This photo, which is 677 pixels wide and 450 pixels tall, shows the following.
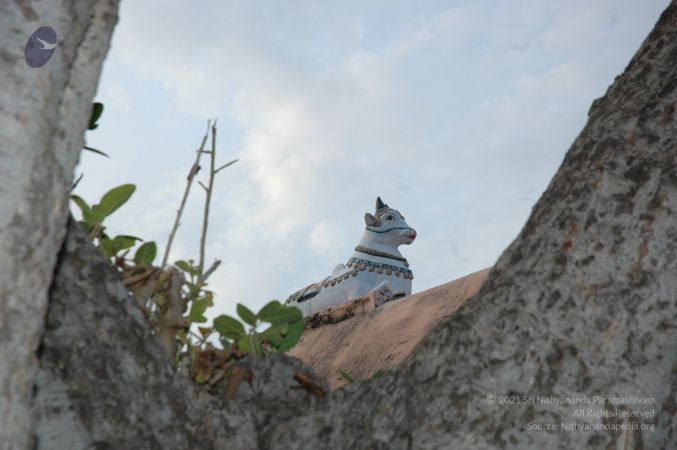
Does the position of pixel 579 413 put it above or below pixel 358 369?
below

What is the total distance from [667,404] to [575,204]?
295mm

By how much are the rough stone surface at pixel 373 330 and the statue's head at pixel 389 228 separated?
1757 millimetres

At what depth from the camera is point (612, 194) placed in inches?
49.0

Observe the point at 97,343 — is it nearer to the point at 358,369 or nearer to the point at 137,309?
the point at 137,309

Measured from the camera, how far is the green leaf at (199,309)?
1.52 meters

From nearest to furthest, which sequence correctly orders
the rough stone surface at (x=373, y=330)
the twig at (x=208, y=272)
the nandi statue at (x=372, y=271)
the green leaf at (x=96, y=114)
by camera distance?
1. the twig at (x=208, y=272)
2. the green leaf at (x=96, y=114)
3. the rough stone surface at (x=373, y=330)
4. the nandi statue at (x=372, y=271)

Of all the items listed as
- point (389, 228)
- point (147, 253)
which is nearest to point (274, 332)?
point (147, 253)

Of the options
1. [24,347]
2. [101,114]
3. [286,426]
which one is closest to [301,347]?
[101,114]

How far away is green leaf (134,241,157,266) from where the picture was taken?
1.53 meters

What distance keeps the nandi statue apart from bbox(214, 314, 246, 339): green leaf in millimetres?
3243

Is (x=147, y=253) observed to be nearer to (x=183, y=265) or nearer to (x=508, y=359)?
(x=183, y=265)

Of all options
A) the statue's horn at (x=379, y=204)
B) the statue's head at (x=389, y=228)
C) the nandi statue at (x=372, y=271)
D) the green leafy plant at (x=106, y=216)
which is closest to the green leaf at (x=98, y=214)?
the green leafy plant at (x=106, y=216)

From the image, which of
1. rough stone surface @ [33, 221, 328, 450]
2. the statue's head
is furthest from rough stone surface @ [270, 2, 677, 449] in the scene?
the statue's head

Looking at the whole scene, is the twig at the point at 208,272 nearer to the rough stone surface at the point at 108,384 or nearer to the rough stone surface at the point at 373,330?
the rough stone surface at the point at 108,384
